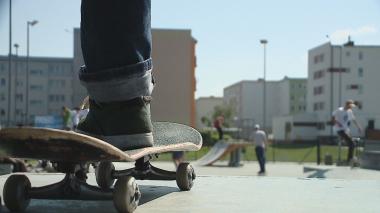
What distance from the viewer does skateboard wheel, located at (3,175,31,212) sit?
6.15 ft

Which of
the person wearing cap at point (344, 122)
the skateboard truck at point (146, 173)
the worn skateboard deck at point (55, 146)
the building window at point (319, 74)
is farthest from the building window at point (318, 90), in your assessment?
the worn skateboard deck at point (55, 146)

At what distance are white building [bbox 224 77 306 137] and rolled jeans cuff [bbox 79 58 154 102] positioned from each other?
11219 centimetres

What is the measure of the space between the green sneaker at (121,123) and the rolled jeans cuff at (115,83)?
0.09 feet

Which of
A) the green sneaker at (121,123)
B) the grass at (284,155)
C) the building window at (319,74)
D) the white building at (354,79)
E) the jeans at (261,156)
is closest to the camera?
the green sneaker at (121,123)

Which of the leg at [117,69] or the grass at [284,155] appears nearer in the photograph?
the leg at [117,69]

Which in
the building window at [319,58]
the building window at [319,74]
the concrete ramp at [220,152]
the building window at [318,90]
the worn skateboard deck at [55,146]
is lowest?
the concrete ramp at [220,152]

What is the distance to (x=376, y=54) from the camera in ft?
253

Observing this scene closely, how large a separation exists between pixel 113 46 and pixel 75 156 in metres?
0.43

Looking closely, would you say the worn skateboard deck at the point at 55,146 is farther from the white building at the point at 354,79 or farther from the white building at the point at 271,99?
the white building at the point at 271,99

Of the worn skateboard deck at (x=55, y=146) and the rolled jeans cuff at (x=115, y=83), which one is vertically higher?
the rolled jeans cuff at (x=115, y=83)

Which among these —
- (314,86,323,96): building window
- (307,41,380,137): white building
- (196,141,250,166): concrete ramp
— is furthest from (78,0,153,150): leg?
(314,86,323,96): building window

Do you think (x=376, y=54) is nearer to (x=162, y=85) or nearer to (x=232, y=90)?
(x=162, y=85)

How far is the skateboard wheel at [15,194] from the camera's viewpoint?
1875 millimetres

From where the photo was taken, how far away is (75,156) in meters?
1.68
